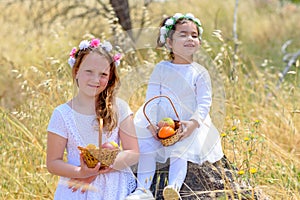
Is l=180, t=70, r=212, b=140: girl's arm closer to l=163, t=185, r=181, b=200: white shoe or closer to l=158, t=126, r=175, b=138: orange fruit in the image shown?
l=158, t=126, r=175, b=138: orange fruit

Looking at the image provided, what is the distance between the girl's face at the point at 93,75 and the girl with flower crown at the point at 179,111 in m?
0.32

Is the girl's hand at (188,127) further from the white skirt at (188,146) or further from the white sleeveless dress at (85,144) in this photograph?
the white sleeveless dress at (85,144)

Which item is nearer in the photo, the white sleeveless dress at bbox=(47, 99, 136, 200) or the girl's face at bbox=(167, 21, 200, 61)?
the white sleeveless dress at bbox=(47, 99, 136, 200)

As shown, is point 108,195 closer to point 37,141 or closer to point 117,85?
point 117,85

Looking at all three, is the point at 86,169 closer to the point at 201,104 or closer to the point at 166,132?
the point at 166,132

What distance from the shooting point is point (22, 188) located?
3637mm

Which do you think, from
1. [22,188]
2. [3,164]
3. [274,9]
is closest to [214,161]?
[22,188]

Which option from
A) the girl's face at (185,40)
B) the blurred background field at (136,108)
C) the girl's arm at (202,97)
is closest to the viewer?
the girl's arm at (202,97)

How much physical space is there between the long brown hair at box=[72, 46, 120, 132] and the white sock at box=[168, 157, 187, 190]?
1.13 ft

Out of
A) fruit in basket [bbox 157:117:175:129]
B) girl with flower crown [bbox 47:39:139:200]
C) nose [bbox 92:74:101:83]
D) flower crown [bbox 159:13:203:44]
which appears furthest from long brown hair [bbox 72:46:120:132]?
flower crown [bbox 159:13:203:44]

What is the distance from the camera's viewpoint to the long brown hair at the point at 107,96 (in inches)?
116

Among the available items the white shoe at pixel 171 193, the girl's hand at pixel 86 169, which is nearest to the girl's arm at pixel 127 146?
the girl's hand at pixel 86 169

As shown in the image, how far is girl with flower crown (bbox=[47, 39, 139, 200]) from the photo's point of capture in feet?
9.50

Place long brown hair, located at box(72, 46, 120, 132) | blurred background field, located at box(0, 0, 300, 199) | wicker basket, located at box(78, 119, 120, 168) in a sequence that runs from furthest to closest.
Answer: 1. blurred background field, located at box(0, 0, 300, 199)
2. long brown hair, located at box(72, 46, 120, 132)
3. wicker basket, located at box(78, 119, 120, 168)
